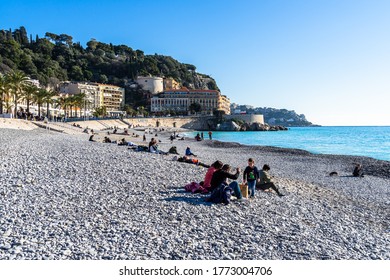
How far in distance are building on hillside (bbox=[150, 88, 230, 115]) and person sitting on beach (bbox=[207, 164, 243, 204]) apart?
5012 inches

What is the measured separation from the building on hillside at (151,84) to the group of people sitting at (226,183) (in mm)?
137562

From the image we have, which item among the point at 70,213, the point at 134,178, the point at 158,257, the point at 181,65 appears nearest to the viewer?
the point at 158,257

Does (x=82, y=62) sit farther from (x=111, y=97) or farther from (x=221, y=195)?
(x=221, y=195)

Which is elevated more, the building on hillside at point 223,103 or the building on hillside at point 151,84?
the building on hillside at point 151,84

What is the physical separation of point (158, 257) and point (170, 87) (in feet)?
506

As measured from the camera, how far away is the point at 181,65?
7318 inches

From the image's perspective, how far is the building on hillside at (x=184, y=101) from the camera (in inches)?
5492

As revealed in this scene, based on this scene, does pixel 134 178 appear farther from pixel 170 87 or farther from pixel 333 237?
pixel 170 87

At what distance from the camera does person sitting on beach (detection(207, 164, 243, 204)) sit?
380 inches

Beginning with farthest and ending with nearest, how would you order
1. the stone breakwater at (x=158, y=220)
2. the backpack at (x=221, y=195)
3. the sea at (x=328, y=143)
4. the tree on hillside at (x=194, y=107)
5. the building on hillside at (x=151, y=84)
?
1. the building on hillside at (x=151, y=84)
2. the tree on hillside at (x=194, y=107)
3. the sea at (x=328, y=143)
4. the backpack at (x=221, y=195)
5. the stone breakwater at (x=158, y=220)

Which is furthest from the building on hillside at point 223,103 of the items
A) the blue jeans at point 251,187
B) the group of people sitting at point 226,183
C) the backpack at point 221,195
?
the backpack at point 221,195

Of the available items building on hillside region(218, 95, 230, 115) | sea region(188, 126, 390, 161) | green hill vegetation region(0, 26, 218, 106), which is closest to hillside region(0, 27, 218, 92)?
green hill vegetation region(0, 26, 218, 106)

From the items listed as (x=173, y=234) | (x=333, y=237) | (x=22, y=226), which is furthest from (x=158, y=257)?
(x=333, y=237)

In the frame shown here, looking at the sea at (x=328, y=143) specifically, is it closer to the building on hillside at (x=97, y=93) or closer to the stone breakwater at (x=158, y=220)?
the stone breakwater at (x=158, y=220)
